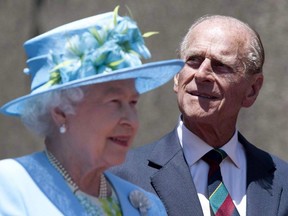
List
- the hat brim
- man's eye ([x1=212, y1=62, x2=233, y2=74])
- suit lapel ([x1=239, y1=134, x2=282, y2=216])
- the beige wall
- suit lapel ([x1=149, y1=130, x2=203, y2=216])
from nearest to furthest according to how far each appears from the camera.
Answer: the hat brim, suit lapel ([x1=149, y1=130, x2=203, y2=216]), suit lapel ([x1=239, y1=134, x2=282, y2=216]), man's eye ([x1=212, y1=62, x2=233, y2=74]), the beige wall

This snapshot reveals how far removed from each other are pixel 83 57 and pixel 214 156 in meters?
1.31

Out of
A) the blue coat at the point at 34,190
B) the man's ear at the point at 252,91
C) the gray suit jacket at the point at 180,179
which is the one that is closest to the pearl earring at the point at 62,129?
the blue coat at the point at 34,190

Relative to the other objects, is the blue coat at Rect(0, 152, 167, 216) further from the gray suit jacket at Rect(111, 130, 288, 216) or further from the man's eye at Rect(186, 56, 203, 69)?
the man's eye at Rect(186, 56, 203, 69)

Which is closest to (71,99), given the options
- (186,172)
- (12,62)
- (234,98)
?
(186,172)

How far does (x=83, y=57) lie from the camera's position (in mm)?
2750

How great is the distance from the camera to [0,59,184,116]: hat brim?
2.69 meters

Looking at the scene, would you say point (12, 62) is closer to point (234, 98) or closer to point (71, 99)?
point (234, 98)

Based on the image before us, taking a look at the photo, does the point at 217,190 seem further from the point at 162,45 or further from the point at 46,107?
the point at 162,45

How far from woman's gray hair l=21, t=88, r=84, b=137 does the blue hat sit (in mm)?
23

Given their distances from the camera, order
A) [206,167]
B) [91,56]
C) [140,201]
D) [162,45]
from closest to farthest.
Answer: [91,56] < [140,201] < [206,167] < [162,45]

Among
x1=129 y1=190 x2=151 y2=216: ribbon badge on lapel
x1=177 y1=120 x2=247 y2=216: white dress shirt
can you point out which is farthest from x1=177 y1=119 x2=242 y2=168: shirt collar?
x1=129 y1=190 x2=151 y2=216: ribbon badge on lapel

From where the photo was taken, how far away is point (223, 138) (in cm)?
401

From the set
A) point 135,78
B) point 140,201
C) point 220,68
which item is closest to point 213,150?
point 220,68

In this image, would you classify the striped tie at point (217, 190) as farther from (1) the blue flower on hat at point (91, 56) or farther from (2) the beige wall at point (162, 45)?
(2) the beige wall at point (162, 45)
